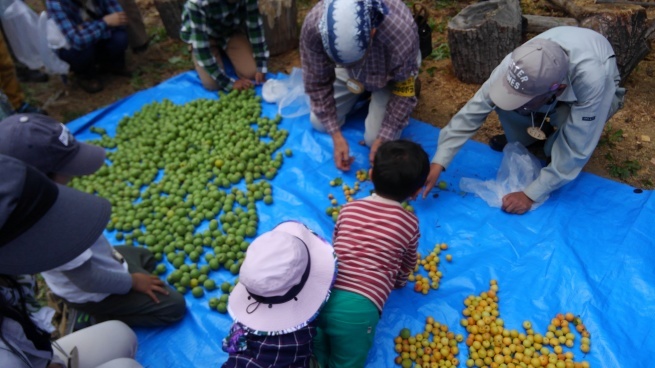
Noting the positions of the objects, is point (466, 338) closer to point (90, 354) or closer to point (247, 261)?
point (247, 261)

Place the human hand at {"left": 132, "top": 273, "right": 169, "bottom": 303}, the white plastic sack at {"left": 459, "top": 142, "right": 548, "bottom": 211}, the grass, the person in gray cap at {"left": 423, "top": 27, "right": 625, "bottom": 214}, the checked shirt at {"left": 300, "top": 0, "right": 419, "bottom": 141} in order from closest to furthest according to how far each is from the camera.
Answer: the person in gray cap at {"left": 423, "top": 27, "right": 625, "bottom": 214}, the human hand at {"left": 132, "top": 273, "right": 169, "bottom": 303}, the checked shirt at {"left": 300, "top": 0, "right": 419, "bottom": 141}, the white plastic sack at {"left": 459, "top": 142, "right": 548, "bottom": 211}, the grass

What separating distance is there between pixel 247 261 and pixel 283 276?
0.15 m

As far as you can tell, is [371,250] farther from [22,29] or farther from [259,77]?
[22,29]

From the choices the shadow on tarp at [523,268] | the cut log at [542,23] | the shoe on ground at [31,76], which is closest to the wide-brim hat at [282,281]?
the shadow on tarp at [523,268]

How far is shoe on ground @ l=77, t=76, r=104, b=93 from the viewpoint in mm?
4656

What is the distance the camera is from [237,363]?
177 centimetres

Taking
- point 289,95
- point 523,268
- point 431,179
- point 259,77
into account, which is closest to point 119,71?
point 259,77

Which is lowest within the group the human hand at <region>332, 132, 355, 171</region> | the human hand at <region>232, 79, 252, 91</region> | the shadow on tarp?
the shadow on tarp

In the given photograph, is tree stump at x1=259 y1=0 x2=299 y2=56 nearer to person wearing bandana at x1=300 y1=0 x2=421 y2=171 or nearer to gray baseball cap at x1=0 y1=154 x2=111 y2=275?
person wearing bandana at x1=300 y1=0 x2=421 y2=171

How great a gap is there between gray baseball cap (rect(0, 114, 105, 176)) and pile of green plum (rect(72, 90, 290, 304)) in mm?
851

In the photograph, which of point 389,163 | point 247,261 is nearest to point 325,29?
point 389,163

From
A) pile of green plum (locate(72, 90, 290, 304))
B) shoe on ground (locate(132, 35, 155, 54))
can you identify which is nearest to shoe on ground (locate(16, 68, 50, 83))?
shoe on ground (locate(132, 35, 155, 54))

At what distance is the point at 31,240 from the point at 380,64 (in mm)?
2218

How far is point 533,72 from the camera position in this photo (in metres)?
2.13
